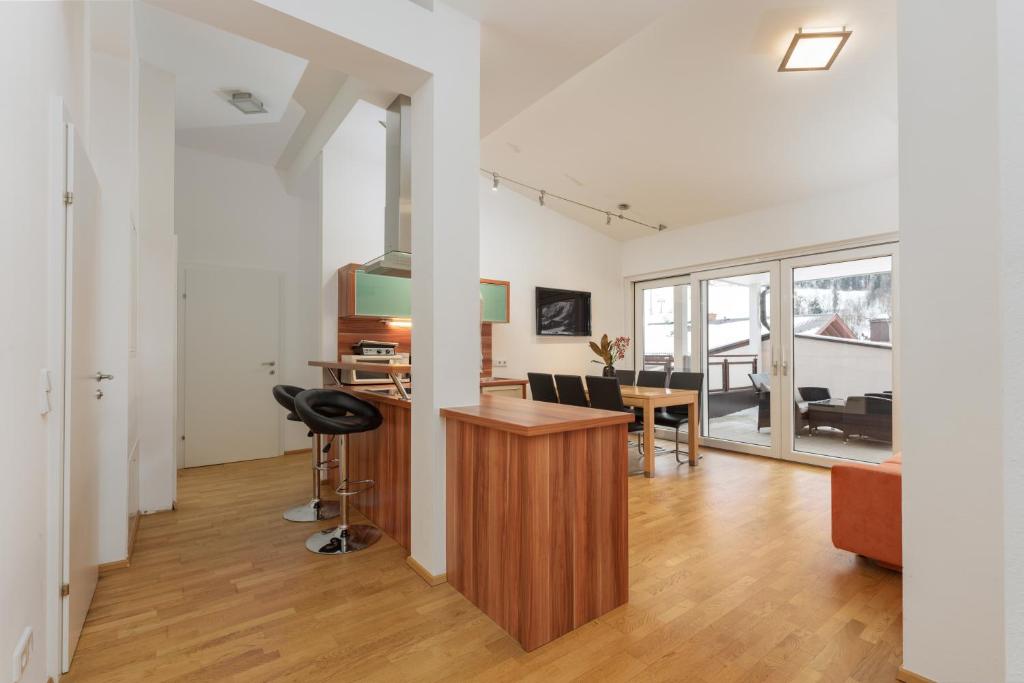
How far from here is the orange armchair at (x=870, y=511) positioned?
2395 mm

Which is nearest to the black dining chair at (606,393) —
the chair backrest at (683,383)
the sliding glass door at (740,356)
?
the chair backrest at (683,383)

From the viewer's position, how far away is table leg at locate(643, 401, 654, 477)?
4352mm

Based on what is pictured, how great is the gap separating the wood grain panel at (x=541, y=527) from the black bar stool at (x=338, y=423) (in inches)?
32.7

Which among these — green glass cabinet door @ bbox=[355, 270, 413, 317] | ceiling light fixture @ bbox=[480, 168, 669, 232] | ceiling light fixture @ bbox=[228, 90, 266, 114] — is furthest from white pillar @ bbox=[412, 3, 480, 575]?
ceiling light fixture @ bbox=[480, 168, 669, 232]

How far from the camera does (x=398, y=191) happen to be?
323 centimetres

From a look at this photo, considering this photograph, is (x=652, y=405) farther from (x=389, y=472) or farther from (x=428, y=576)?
(x=428, y=576)

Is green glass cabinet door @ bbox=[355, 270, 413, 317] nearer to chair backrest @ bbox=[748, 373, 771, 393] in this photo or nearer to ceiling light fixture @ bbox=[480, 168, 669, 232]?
ceiling light fixture @ bbox=[480, 168, 669, 232]

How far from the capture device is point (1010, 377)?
62cm

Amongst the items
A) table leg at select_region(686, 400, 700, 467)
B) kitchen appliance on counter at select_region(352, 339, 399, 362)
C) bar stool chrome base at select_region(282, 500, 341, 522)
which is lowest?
bar stool chrome base at select_region(282, 500, 341, 522)

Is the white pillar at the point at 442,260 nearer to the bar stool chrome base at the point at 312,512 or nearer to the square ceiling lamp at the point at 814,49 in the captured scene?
the bar stool chrome base at the point at 312,512

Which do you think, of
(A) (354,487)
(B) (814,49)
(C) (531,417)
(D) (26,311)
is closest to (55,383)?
(D) (26,311)

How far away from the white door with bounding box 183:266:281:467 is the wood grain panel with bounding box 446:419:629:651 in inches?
149

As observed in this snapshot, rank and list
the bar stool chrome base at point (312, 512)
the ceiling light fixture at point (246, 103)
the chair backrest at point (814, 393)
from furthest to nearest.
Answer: the chair backrest at point (814, 393), the ceiling light fixture at point (246, 103), the bar stool chrome base at point (312, 512)

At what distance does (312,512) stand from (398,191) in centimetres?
233
